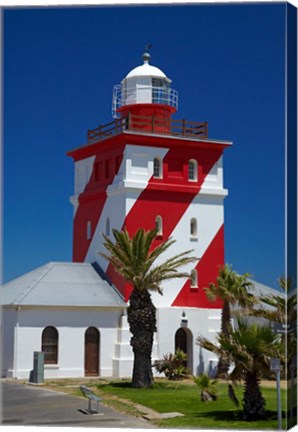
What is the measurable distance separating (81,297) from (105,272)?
1.31 m

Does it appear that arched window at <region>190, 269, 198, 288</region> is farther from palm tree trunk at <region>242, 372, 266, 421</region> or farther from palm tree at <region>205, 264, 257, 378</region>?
palm tree trunk at <region>242, 372, 266, 421</region>

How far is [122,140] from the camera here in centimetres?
2941

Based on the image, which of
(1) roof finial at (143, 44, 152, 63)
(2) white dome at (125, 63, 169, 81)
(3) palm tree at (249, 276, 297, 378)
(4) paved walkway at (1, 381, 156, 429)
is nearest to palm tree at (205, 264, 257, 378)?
(3) palm tree at (249, 276, 297, 378)

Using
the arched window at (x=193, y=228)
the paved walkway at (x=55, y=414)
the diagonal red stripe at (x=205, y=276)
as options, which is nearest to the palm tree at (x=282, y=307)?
the paved walkway at (x=55, y=414)

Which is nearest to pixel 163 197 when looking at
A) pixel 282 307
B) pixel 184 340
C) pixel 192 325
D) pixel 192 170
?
pixel 192 170

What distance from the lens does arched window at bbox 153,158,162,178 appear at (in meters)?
30.0

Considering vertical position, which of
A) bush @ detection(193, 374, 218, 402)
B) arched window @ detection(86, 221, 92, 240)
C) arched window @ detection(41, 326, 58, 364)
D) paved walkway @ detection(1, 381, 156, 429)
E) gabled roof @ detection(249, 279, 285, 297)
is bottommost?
paved walkway @ detection(1, 381, 156, 429)

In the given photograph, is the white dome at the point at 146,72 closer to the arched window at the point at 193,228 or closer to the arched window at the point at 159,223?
the arched window at the point at 159,223

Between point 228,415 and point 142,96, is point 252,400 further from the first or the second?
point 142,96

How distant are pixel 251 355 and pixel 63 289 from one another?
36.9ft

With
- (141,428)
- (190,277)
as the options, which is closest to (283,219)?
(141,428)

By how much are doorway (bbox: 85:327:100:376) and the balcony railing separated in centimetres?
608

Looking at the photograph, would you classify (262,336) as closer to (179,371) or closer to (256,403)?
(256,403)

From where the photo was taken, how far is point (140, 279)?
27016 mm
